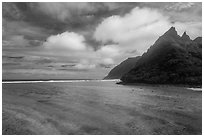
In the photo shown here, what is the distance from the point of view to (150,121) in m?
26.9

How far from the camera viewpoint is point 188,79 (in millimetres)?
116562

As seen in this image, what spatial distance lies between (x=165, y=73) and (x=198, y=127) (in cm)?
11368

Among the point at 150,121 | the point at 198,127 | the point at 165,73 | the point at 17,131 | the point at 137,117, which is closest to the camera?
the point at 17,131

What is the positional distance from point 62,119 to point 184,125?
15053 millimetres

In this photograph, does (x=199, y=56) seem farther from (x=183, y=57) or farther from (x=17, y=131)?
(x=17, y=131)

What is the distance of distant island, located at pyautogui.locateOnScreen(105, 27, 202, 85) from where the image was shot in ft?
408

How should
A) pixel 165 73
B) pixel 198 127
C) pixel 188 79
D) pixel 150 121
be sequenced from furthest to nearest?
1. pixel 165 73
2. pixel 188 79
3. pixel 150 121
4. pixel 198 127

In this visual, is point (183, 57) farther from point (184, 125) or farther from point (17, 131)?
point (17, 131)

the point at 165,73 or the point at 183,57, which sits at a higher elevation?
the point at 183,57

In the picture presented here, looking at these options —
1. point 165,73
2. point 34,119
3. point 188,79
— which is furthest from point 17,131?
point 165,73

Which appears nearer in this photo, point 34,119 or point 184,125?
point 184,125

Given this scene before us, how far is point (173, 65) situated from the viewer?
138 m

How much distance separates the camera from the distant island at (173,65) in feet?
408

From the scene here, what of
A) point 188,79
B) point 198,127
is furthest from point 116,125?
point 188,79
